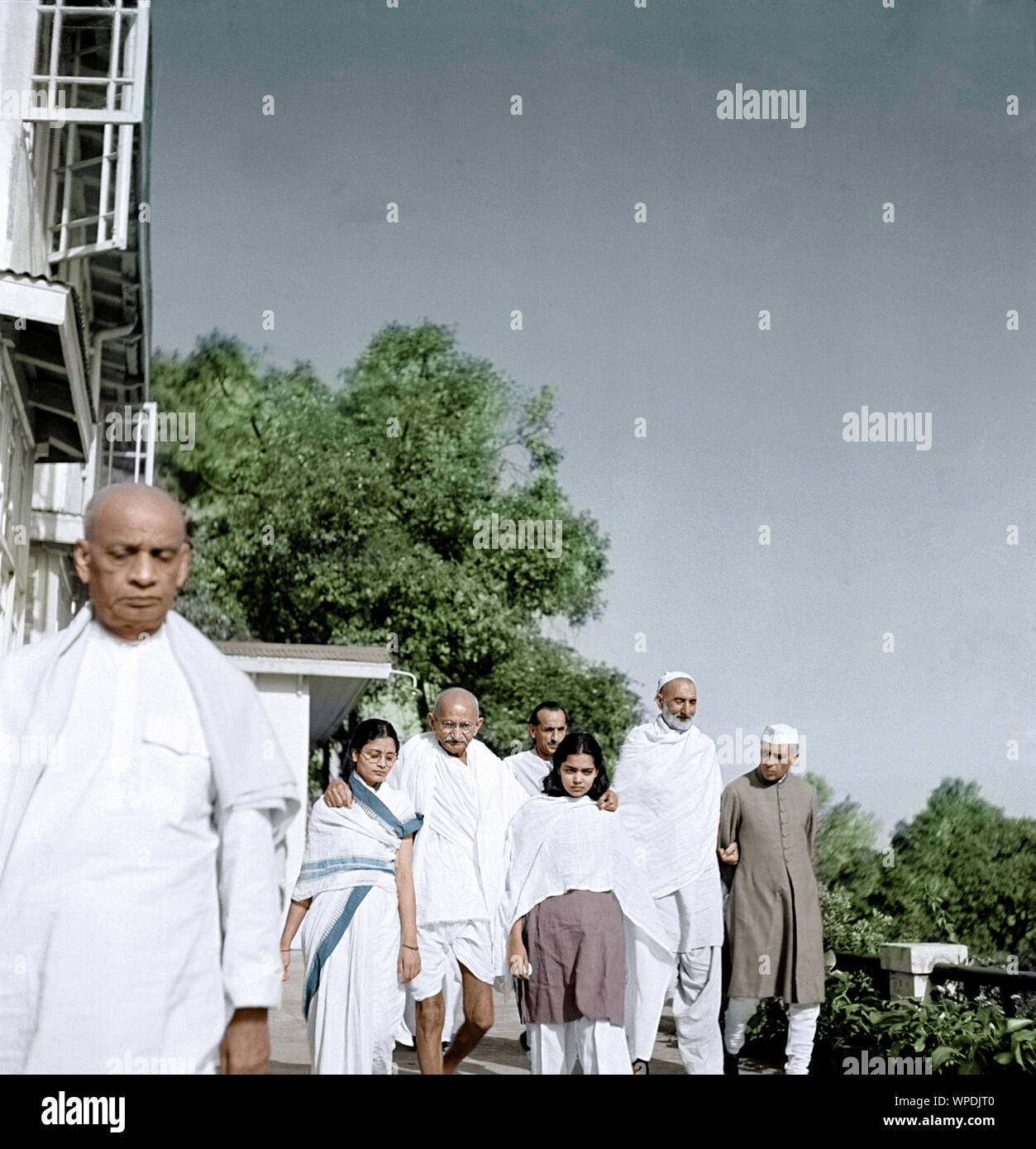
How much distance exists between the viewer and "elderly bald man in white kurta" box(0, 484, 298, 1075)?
421cm

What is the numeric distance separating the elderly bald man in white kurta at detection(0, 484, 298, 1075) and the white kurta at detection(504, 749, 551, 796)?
202 inches

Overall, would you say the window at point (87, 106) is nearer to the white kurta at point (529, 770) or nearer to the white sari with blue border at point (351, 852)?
the white kurta at point (529, 770)

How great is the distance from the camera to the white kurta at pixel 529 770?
31.7ft

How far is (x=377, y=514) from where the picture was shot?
94.9 feet

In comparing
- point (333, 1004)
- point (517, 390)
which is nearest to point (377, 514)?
point (517, 390)

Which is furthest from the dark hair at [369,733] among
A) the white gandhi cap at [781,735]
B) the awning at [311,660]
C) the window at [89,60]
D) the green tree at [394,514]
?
the green tree at [394,514]

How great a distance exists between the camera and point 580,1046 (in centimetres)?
683

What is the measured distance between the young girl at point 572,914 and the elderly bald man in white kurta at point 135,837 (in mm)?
2535

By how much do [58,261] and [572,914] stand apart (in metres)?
11.2

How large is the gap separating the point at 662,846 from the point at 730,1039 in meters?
1.11

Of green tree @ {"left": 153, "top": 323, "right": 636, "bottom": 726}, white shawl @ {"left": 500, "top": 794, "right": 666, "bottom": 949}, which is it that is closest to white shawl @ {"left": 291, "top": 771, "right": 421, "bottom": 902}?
white shawl @ {"left": 500, "top": 794, "right": 666, "bottom": 949}

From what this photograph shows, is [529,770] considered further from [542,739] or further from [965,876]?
[965,876]

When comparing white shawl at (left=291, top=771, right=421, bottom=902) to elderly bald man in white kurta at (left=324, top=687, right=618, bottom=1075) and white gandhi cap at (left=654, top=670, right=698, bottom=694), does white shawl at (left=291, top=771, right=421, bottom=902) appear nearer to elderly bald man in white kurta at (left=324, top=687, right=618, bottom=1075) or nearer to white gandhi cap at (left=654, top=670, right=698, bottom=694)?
elderly bald man in white kurta at (left=324, top=687, right=618, bottom=1075)

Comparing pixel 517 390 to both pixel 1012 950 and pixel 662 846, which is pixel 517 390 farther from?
pixel 662 846
